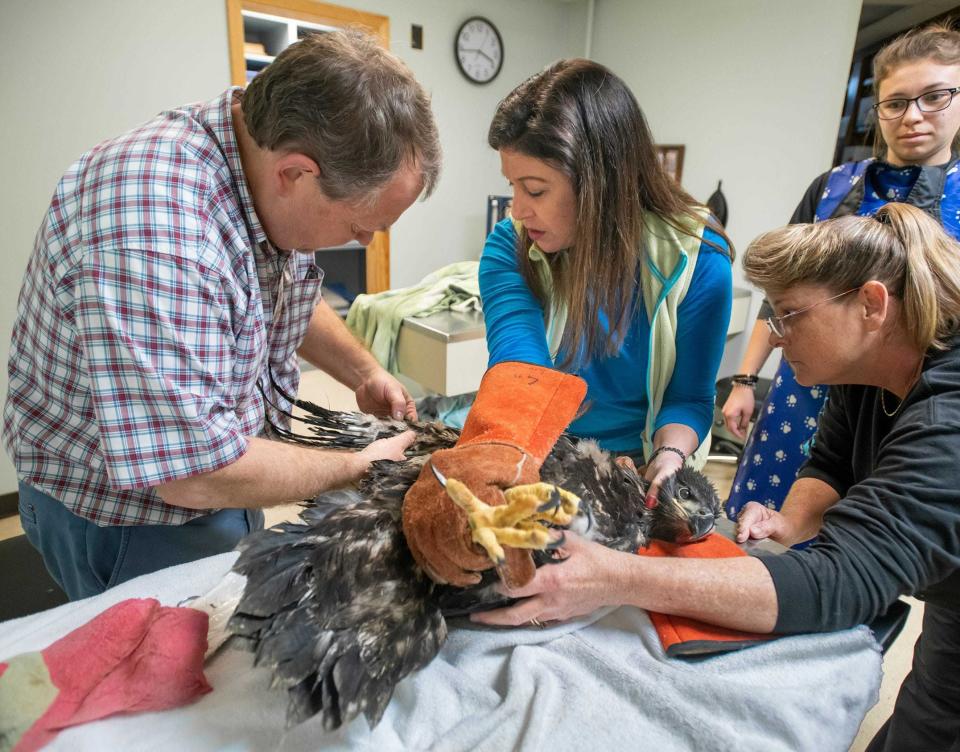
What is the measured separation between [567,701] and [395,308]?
7.68 ft

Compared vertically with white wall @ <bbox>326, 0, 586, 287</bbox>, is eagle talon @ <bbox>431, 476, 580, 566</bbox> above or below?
below

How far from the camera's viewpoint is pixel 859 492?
865 millimetres

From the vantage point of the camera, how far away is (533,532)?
24.6 inches

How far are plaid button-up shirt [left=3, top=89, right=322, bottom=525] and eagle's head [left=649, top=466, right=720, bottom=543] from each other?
2.41 feet

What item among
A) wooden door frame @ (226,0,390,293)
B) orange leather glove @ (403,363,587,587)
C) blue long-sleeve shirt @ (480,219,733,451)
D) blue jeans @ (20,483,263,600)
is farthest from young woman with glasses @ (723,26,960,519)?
wooden door frame @ (226,0,390,293)

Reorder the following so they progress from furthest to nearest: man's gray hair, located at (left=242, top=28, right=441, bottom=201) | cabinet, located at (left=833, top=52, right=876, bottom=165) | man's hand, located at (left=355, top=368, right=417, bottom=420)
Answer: cabinet, located at (left=833, top=52, right=876, bottom=165) < man's hand, located at (left=355, top=368, right=417, bottom=420) < man's gray hair, located at (left=242, top=28, right=441, bottom=201)

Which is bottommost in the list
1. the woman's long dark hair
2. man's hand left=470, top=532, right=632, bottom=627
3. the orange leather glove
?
man's hand left=470, top=532, right=632, bottom=627

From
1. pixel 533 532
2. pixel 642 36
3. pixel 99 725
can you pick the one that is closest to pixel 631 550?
pixel 533 532

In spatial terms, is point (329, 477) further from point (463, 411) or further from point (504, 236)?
point (463, 411)

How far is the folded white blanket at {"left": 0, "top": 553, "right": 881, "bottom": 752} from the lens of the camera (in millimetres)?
707

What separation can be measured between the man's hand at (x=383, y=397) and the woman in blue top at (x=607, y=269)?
346 millimetres

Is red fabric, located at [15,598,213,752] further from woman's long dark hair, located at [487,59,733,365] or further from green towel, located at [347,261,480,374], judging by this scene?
green towel, located at [347,261,480,374]

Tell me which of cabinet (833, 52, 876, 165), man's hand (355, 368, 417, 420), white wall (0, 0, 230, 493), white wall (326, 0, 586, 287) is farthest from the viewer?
white wall (326, 0, 586, 287)

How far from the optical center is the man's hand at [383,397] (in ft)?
4.89
